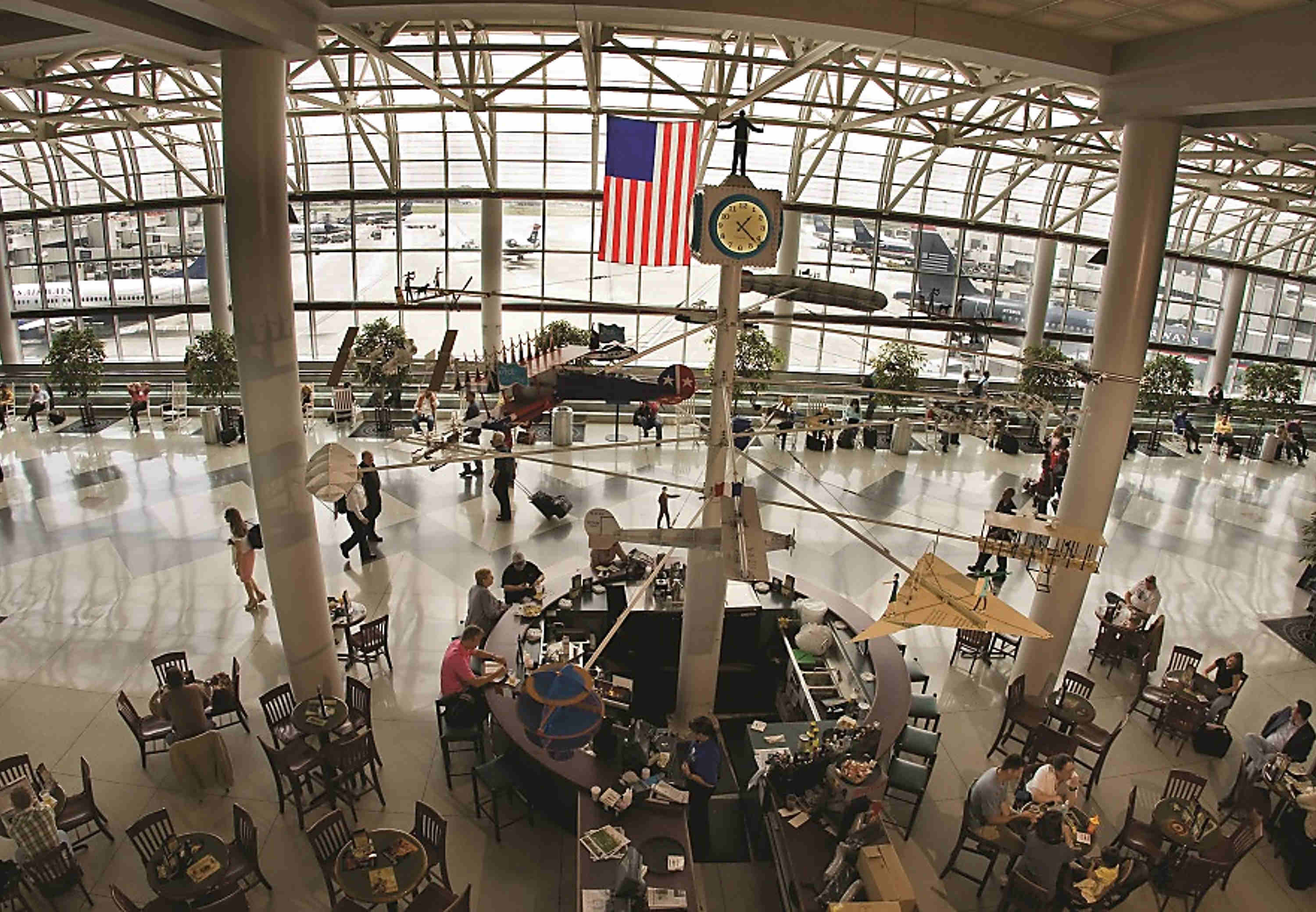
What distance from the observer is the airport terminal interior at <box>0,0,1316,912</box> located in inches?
265

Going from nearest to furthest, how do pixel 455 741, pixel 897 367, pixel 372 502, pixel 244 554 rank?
pixel 455 741
pixel 244 554
pixel 372 502
pixel 897 367

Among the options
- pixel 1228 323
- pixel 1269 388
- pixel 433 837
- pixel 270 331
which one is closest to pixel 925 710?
pixel 433 837

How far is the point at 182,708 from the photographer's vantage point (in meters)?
7.98

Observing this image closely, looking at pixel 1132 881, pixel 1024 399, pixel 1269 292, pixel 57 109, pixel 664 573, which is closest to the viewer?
pixel 1132 881

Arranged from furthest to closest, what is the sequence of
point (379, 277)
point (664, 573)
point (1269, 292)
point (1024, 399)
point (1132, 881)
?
point (1269, 292), point (379, 277), point (664, 573), point (1024, 399), point (1132, 881)

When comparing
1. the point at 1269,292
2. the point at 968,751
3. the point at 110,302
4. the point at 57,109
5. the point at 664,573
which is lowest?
the point at 968,751

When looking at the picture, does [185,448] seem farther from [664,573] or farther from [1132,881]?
[1132,881]

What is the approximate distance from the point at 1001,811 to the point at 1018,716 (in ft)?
6.46

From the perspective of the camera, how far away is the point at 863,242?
2356 cm

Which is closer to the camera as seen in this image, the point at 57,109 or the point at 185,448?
the point at 185,448

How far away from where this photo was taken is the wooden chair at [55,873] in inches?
252

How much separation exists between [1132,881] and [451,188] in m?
20.2

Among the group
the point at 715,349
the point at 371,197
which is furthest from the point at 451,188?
the point at 715,349

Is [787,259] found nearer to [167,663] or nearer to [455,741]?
[455,741]
